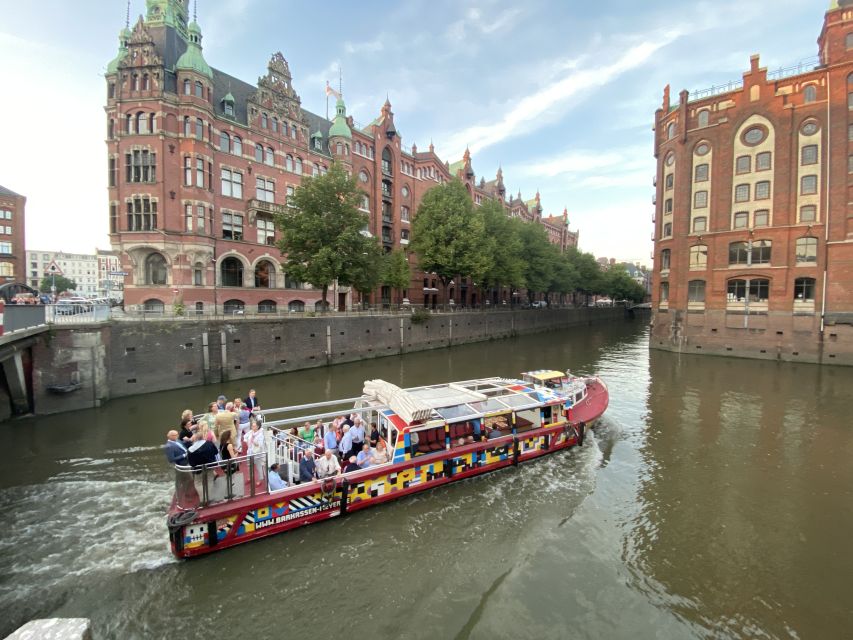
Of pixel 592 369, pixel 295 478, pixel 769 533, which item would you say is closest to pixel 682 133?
pixel 592 369

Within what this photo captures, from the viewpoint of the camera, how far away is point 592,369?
33.5 meters

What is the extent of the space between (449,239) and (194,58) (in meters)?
28.2

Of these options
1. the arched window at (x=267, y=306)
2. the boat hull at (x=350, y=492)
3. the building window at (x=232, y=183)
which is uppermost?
the building window at (x=232, y=183)

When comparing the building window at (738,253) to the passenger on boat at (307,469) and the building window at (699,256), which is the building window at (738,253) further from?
the passenger on boat at (307,469)

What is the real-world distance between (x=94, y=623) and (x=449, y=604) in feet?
21.6

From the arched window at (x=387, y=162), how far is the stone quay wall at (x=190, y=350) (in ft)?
80.2

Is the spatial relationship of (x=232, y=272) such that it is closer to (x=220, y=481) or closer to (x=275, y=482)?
(x=275, y=482)

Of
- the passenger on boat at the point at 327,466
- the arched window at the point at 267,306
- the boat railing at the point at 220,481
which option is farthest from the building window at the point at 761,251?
the arched window at the point at 267,306

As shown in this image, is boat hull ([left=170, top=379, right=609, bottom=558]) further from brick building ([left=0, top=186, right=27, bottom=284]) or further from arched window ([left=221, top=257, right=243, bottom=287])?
brick building ([left=0, top=186, right=27, bottom=284])

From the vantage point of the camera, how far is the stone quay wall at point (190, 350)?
19797mm

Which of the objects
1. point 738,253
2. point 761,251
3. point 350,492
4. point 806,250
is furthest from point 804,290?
point 350,492

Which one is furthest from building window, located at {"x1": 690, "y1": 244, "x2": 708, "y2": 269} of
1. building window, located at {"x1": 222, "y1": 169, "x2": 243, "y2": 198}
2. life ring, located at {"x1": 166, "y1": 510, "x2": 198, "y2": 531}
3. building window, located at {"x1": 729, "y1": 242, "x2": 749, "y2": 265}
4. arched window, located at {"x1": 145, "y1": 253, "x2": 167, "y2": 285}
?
arched window, located at {"x1": 145, "y1": 253, "x2": 167, "y2": 285}

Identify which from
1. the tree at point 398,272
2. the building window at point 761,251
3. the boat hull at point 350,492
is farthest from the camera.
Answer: the tree at point 398,272

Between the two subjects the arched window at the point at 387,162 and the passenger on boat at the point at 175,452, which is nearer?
the passenger on boat at the point at 175,452
